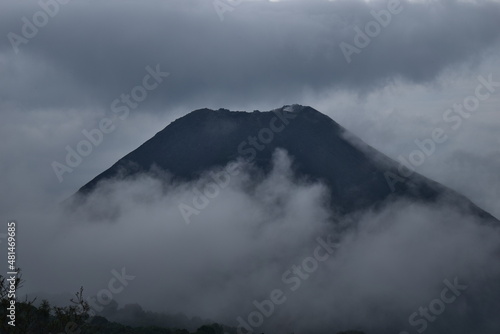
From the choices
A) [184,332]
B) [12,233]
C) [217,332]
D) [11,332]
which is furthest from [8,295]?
[217,332]

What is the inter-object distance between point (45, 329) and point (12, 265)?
845 cm

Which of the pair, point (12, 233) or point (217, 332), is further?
point (217, 332)

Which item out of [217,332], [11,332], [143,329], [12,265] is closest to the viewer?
[11,332]

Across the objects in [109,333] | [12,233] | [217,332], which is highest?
[12,233]

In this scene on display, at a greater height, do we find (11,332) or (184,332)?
(11,332)

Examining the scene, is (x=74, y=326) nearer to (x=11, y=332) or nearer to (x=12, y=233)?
(x=11, y=332)

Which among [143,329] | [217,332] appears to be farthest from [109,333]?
[217,332]

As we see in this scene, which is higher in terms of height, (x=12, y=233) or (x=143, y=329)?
(x=12, y=233)

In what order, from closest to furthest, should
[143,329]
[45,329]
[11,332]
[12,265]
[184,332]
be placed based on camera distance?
[11,332], [12,265], [45,329], [184,332], [143,329]

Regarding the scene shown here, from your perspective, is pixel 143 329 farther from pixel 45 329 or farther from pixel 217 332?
pixel 45 329

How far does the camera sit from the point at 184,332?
549 ft

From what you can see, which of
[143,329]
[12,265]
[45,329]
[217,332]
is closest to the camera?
[12,265]

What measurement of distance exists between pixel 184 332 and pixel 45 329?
12755cm

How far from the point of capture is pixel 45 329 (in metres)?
46.3
